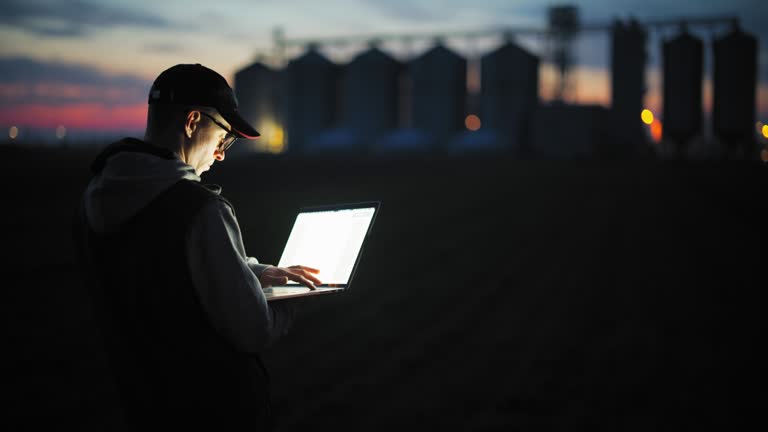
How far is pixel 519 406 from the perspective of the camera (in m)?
5.75

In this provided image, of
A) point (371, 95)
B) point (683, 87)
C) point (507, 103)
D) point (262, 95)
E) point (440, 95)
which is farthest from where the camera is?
point (262, 95)

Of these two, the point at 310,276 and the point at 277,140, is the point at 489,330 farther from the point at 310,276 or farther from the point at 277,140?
the point at 277,140

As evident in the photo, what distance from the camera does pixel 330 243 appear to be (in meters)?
2.04

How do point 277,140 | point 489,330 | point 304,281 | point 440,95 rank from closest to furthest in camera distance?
point 304,281
point 489,330
point 440,95
point 277,140

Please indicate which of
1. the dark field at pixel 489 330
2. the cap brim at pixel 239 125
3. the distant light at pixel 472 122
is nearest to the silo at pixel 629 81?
the distant light at pixel 472 122

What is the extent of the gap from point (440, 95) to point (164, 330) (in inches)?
2230

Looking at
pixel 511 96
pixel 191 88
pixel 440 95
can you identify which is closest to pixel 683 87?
pixel 511 96

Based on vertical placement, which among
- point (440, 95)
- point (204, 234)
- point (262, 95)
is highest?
point (262, 95)

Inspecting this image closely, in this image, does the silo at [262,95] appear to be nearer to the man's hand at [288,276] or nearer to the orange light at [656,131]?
the orange light at [656,131]

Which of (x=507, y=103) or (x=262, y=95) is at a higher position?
(x=262, y=95)

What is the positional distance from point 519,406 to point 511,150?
49675 mm

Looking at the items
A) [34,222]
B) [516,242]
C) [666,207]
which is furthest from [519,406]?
[666,207]


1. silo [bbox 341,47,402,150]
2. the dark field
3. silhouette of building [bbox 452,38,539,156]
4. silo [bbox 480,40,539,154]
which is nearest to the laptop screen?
the dark field

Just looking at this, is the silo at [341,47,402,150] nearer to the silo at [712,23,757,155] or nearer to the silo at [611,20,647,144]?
the silo at [611,20,647,144]
